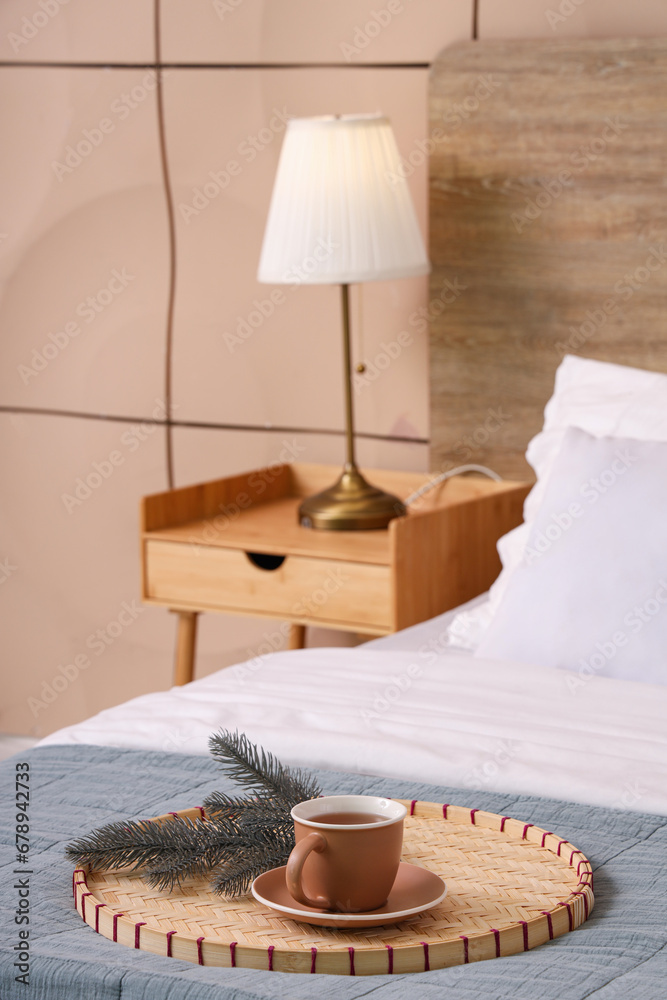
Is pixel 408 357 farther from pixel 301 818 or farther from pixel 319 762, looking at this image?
pixel 301 818

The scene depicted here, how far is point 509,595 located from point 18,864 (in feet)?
2.76

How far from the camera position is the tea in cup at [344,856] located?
88cm

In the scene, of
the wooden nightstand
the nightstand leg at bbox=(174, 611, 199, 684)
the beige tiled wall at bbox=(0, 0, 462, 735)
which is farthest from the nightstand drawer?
the beige tiled wall at bbox=(0, 0, 462, 735)

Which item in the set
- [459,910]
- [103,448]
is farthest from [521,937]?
[103,448]

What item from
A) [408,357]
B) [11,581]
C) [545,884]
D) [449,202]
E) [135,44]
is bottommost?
[11,581]

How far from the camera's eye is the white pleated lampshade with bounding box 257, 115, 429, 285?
2.17m

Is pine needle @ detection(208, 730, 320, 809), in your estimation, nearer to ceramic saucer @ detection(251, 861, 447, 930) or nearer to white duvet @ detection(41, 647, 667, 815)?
ceramic saucer @ detection(251, 861, 447, 930)

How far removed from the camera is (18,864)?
1.08m

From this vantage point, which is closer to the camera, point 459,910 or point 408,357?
point 459,910

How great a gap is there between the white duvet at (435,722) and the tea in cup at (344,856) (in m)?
0.31

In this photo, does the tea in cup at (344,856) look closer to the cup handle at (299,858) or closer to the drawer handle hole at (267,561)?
the cup handle at (299,858)

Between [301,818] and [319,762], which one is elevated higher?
[301,818]

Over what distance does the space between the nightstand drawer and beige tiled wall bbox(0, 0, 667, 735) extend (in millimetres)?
454

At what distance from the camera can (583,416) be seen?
2.03 meters
